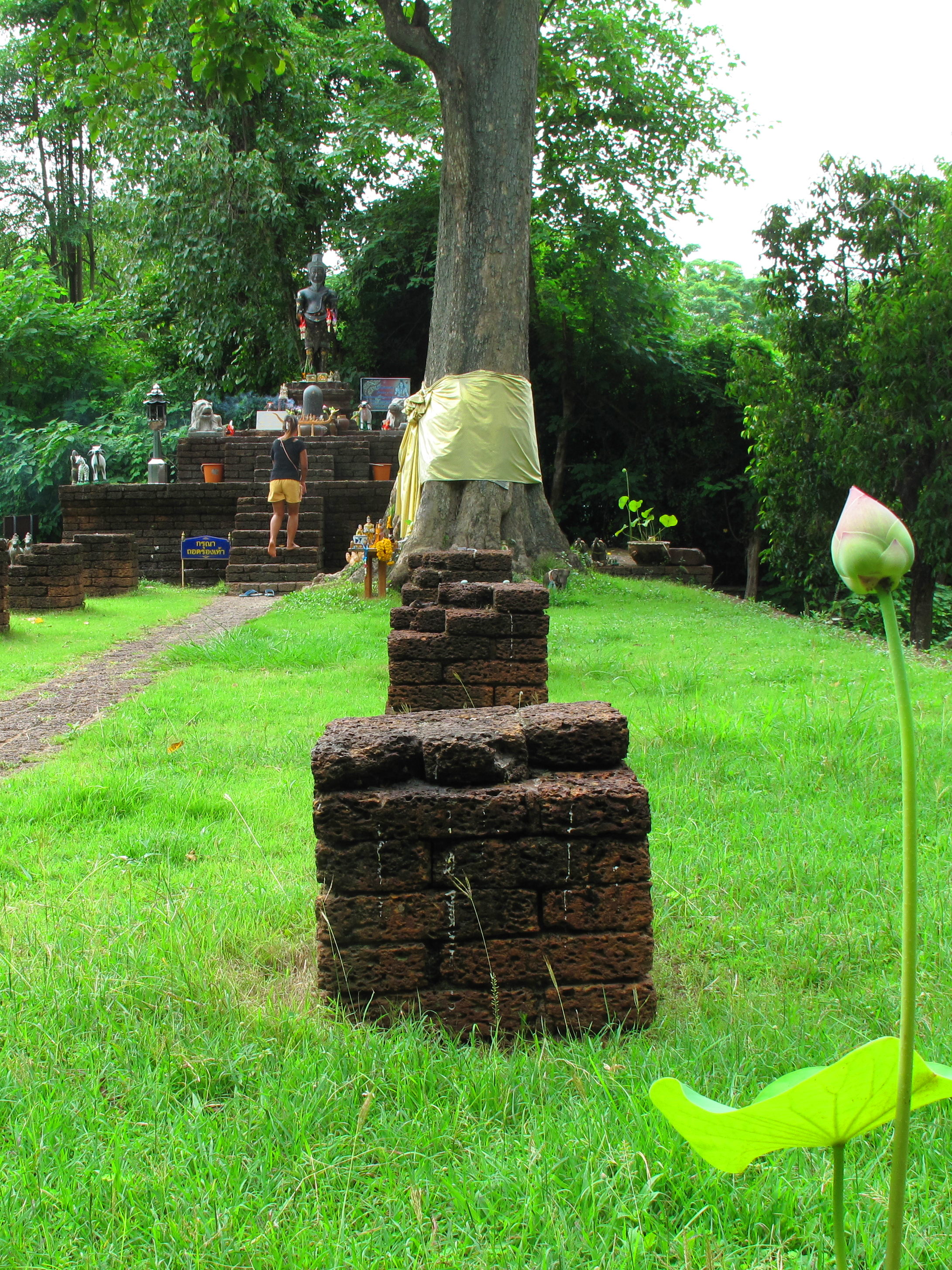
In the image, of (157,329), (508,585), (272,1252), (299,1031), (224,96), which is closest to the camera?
(272,1252)

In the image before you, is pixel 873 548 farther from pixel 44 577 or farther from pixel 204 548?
pixel 204 548

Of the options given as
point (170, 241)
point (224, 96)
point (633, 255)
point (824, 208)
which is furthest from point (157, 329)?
point (824, 208)

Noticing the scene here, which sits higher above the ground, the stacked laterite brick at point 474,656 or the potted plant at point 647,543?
the potted plant at point 647,543

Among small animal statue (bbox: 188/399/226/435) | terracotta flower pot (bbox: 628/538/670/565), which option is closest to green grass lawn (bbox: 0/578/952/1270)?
terracotta flower pot (bbox: 628/538/670/565)

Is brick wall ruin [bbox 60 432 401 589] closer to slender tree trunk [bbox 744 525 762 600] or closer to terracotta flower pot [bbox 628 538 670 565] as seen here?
terracotta flower pot [bbox 628 538 670 565]

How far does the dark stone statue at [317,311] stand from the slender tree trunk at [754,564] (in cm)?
952

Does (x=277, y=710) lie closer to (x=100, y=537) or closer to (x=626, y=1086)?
(x=626, y=1086)

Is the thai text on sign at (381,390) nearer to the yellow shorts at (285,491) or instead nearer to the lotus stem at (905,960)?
the yellow shorts at (285,491)

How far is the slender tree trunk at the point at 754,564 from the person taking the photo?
63.8 feet

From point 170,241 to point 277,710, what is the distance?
1897 cm

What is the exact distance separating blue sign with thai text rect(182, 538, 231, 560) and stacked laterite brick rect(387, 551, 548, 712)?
11038mm

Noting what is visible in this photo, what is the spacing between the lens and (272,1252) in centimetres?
147

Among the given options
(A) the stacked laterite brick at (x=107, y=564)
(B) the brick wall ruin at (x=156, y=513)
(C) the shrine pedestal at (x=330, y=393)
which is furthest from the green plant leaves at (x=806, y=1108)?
(C) the shrine pedestal at (x=330, y=393)

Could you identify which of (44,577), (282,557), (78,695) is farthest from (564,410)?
(78,695)
